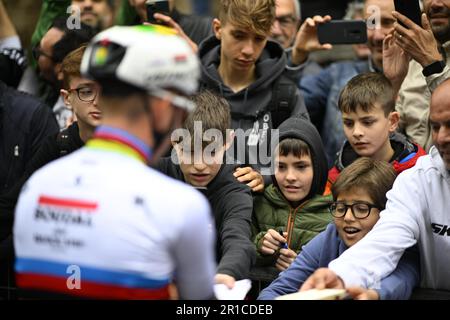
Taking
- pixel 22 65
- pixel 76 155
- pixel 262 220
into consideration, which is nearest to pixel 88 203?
pixel 76 155

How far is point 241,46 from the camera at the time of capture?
259 inches

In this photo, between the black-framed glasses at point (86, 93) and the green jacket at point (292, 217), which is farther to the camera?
the black-framed glasses at point (86, 93)

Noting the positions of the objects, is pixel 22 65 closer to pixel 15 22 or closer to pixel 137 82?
pixel 15 22

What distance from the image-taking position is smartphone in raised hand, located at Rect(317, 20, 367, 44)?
669 centimetres

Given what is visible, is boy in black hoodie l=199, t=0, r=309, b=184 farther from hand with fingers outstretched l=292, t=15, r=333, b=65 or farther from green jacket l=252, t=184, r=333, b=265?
green jacket l=252, t=184, r=333, b=265

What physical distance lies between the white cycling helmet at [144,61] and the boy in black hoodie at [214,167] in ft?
6.63

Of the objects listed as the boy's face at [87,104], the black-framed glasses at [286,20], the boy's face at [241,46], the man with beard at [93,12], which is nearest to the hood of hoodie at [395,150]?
the boy's face at [241,46]

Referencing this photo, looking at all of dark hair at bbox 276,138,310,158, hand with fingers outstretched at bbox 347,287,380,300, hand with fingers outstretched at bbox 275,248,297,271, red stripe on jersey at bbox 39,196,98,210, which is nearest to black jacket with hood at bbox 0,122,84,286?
dark hair at bbox 276,138,310,158

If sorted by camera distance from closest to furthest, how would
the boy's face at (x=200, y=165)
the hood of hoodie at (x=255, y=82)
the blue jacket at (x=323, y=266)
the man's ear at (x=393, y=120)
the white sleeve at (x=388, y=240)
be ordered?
the white sleeve at (x=388, y=240) < the blue jacket at (x=323, y=266) < the boy's face at (x=200, y=165) < the man's ear at (x=393, y=120) < the hood of hoodie at (x=255, y=82)

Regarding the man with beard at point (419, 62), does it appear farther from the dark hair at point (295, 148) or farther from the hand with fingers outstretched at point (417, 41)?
the dark hair at point (295, 148)

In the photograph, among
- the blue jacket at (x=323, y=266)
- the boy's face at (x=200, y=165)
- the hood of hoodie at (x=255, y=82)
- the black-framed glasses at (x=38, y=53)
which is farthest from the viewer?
the black-framed glasses at (x=38, y=53)

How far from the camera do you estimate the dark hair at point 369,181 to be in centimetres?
526

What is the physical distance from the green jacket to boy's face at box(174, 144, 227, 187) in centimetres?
43

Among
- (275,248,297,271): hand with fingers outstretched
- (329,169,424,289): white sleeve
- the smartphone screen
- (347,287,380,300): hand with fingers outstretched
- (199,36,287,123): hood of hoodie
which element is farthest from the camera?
the smartphone screen
